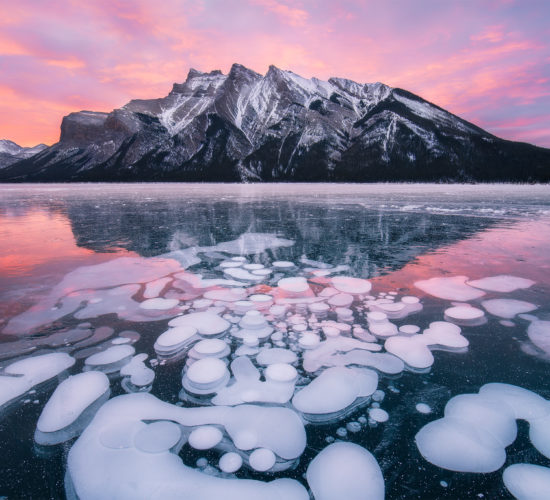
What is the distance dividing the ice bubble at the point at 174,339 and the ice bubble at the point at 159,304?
2.67 feet

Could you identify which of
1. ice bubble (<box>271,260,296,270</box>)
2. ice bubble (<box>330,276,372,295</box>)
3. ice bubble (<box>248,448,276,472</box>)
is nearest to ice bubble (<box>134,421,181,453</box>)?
ice bubble (<box>248,448,276,472</box>)

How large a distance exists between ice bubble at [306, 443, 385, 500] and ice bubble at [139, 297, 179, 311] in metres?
3.20

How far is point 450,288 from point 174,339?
4502 mm

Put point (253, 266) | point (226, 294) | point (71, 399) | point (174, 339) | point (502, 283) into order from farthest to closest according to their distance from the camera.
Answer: point (253, 266), point (502, 283), point (226, 294), point (174, 339), point (71, 399)

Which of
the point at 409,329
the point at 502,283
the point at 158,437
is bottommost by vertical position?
the point at 158,437

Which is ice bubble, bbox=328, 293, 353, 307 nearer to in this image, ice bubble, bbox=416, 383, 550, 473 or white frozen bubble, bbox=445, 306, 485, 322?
white frozen bubble, bbox=445, 306, 485, 322

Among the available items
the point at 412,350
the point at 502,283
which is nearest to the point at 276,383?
the point at 412,350

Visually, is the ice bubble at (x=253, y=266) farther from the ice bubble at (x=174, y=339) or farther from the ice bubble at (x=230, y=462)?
the ice bubble at (x=230, y=462)

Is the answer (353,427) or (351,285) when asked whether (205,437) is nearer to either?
(353,427)

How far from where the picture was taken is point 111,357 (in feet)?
10.7

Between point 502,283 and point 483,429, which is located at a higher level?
point 502,283

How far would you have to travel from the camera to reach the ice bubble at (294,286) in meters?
5.16

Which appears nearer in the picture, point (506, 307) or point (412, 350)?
point (412, 350)

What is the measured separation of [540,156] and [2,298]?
793ft
